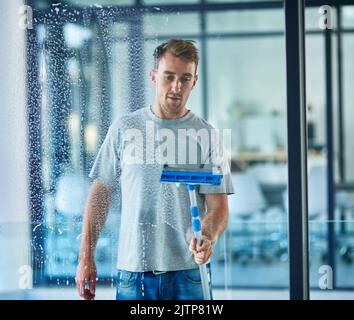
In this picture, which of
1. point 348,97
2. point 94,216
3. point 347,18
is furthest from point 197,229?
point 348,97

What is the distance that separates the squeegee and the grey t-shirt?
16 millimetres

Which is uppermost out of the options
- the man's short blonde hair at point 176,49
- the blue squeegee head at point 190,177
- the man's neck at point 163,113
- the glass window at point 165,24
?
the glass window at point 165,24

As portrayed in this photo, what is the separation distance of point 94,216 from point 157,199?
221mm

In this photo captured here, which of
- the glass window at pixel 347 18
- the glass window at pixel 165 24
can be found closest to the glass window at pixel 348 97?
the glass window at pixel 347 18

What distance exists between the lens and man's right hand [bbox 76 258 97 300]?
2.26 meters

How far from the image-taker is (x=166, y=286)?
2.23 meters

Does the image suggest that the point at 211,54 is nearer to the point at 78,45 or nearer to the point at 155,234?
the point at 78,45

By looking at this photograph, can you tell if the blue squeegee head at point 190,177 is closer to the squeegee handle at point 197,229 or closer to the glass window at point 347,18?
the squeegee handle at point 197,229

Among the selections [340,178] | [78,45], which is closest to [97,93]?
[78,45]

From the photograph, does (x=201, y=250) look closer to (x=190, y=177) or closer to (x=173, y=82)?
(x=190, y=177)

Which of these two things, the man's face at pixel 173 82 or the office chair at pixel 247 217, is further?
the office chair at pixel 247 217

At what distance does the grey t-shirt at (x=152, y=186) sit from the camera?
223 cm

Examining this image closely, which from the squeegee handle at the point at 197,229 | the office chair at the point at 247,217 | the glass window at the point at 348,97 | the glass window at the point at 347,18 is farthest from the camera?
the glass window at the point at 348,97

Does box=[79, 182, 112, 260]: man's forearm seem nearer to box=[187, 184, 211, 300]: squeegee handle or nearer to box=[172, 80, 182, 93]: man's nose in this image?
box=[187, 184, 211, 300]: squeegee handle
